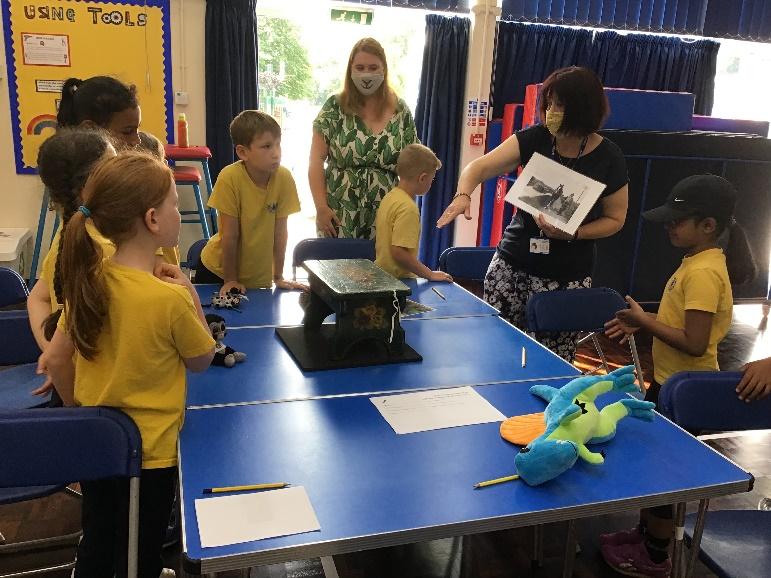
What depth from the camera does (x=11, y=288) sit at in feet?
7.93

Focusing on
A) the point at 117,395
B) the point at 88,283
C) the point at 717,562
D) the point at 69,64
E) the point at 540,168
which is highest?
the point at 69,64

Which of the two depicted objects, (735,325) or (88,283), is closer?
(88,283)

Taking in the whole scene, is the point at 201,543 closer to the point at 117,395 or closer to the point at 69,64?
the point at 117,395

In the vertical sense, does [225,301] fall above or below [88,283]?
below

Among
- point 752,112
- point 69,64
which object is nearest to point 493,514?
point 69,64

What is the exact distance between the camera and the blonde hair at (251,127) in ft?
7.98

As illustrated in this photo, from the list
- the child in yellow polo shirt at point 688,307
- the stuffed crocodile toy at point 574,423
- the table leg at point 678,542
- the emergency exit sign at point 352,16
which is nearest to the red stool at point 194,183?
the emergency exit sign at point 352,16

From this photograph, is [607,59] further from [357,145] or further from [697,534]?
[697,534]

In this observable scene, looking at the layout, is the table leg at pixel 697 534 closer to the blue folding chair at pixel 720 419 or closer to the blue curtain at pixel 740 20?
the blue folding chair at pixel 720 419

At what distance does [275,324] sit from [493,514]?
1.19 m

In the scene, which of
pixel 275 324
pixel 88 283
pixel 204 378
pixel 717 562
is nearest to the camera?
pixel 88 283

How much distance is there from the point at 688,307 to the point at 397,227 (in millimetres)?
1082

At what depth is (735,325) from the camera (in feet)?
17.3

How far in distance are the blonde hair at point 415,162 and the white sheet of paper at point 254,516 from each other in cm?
175
